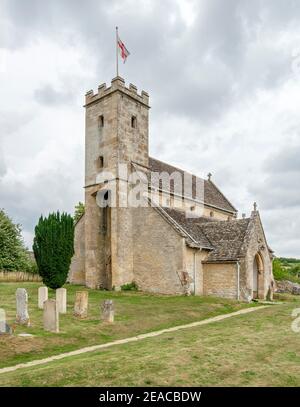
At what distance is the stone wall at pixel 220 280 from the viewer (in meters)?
27.6

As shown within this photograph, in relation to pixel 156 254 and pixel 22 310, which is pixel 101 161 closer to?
pixel 156 254

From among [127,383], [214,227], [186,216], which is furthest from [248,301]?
[127,383]

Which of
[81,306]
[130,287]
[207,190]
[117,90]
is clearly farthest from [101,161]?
[81,306]

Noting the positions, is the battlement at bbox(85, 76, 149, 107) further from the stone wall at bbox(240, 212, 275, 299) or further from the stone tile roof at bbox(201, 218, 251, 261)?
the stone wall at bbox(240, 212, 275, 299)

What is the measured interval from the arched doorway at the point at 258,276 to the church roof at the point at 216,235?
2.59 meters

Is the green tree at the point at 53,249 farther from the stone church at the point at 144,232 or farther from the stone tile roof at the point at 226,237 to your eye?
the stone tile roof at the point at 226,237

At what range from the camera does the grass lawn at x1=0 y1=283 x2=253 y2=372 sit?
1327 centimetres

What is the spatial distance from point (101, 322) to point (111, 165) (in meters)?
16.6

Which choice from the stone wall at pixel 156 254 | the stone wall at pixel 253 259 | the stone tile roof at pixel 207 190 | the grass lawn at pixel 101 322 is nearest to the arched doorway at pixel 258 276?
the stone wall at pixel 253 259

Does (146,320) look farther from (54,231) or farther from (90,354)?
(54,231)

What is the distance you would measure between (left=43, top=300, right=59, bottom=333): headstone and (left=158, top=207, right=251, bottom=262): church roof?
1417 centimetres

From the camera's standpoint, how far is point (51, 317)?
1541 centimetres

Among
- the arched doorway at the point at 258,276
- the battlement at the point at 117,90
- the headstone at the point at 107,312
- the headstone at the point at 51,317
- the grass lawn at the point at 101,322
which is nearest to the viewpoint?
the grass lawn at the point at 101,322
